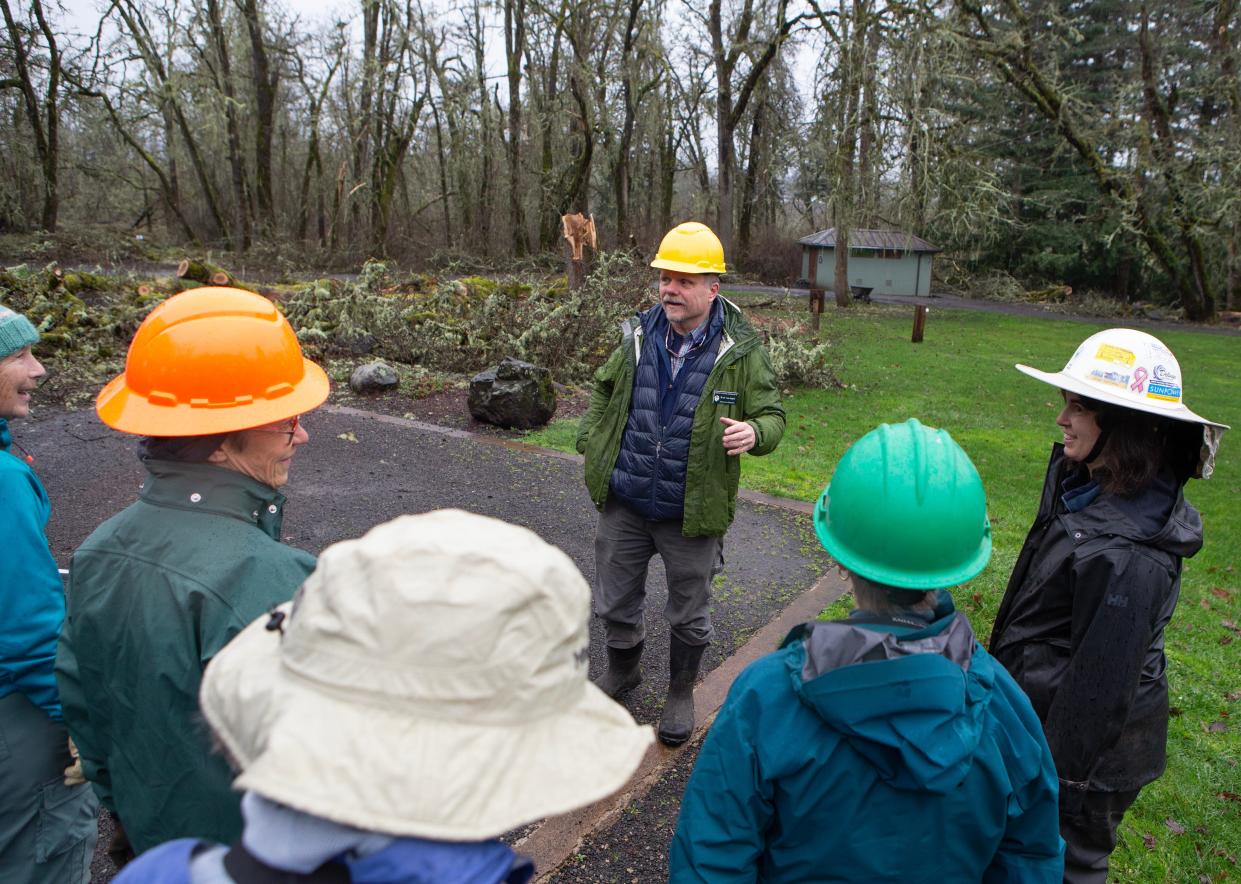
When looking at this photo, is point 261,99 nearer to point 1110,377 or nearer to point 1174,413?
point 1110,377

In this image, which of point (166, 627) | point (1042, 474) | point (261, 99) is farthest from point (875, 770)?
point (261, 99)

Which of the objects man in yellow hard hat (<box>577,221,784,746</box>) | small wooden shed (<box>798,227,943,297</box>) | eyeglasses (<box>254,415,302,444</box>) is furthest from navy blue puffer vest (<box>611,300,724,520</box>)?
small wooden shed (<box>798,227,943,297</box>)

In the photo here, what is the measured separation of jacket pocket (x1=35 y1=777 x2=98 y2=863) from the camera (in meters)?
2.00

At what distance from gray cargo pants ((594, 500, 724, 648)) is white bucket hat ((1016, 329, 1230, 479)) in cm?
159

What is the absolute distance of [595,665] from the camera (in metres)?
4.21

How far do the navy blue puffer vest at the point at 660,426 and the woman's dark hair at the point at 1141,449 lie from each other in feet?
4.97

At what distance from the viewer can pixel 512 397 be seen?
871 centimetres

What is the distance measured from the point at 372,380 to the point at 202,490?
8546mm

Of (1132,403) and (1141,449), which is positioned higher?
(1132,403)

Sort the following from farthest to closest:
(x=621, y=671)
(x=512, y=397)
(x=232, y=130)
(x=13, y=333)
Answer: (x=232, y=130), (x=512, y=397), (x=621, y=671), (x=13, y=333)

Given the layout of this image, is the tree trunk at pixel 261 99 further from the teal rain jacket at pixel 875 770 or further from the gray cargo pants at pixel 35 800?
the teal rain jacket at pixel 875 770

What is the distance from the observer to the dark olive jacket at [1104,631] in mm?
2033

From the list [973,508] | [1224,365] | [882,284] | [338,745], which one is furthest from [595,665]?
[882,284]

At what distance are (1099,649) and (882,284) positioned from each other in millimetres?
31546
